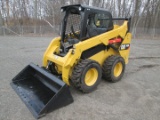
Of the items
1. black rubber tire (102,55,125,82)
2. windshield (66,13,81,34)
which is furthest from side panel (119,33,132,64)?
windshield (66,13,81,34)

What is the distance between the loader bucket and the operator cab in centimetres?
99

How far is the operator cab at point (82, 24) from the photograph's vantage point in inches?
150

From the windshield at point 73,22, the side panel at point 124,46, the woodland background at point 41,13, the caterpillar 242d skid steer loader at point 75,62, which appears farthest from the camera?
the woodland background at point 41,13

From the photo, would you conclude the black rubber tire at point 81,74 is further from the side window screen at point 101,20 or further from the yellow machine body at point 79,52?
the side window screen at point 101,20

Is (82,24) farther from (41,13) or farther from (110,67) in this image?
(41,13)

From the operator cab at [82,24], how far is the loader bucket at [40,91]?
992 millimetres

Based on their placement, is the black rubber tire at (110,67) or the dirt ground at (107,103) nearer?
the dirt ground at (107,103)

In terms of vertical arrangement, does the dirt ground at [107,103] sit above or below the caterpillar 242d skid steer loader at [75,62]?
below

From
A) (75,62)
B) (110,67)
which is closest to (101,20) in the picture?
(110,67)

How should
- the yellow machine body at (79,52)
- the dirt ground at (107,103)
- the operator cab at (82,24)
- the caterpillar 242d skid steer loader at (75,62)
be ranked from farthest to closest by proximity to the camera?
the operator cab at (82,24)
the yellow machine body at (79,52)
the caterpillar 242d skid steer loader at (75,62)
the dirt ground at (107,103)

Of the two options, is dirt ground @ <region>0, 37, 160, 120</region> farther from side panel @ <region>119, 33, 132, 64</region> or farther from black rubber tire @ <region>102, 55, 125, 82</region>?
side panel @ <region>119, 33, 132, 64</region>

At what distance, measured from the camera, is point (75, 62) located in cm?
355

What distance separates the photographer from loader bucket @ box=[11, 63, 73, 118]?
9.45 ft

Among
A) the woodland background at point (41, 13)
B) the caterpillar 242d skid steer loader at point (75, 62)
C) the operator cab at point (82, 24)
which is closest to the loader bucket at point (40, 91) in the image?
the caterpillar 242d skid steer loader at point (75, 62)
